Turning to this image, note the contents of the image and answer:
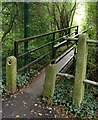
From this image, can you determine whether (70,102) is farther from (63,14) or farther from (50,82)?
(63,14)

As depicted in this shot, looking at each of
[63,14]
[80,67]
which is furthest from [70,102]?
[63,14]

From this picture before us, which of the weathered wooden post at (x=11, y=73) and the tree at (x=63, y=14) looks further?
the tree at (x=63, y=14)

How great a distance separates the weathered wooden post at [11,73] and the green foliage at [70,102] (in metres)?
0.77

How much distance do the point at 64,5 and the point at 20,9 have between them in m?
5.16

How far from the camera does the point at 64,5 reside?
10977 mm

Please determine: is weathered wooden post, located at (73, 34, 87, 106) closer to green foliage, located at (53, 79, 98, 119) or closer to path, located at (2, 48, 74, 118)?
green foliage, located at (53, 79, 98, 119)

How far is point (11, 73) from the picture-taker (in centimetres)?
394

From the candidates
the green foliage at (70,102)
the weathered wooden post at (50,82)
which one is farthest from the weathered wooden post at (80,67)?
the weathered wooden post at (50,82)

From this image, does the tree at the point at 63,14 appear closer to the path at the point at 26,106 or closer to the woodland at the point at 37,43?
the woodland at the point at 37,43

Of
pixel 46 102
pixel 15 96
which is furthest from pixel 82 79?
pixel 15 96

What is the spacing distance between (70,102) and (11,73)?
113 centimetres

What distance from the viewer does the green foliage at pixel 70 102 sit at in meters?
3.67

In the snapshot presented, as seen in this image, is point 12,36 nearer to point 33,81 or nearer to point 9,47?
point 9,47

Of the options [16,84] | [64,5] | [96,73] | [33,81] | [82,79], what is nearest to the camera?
[82,79]
